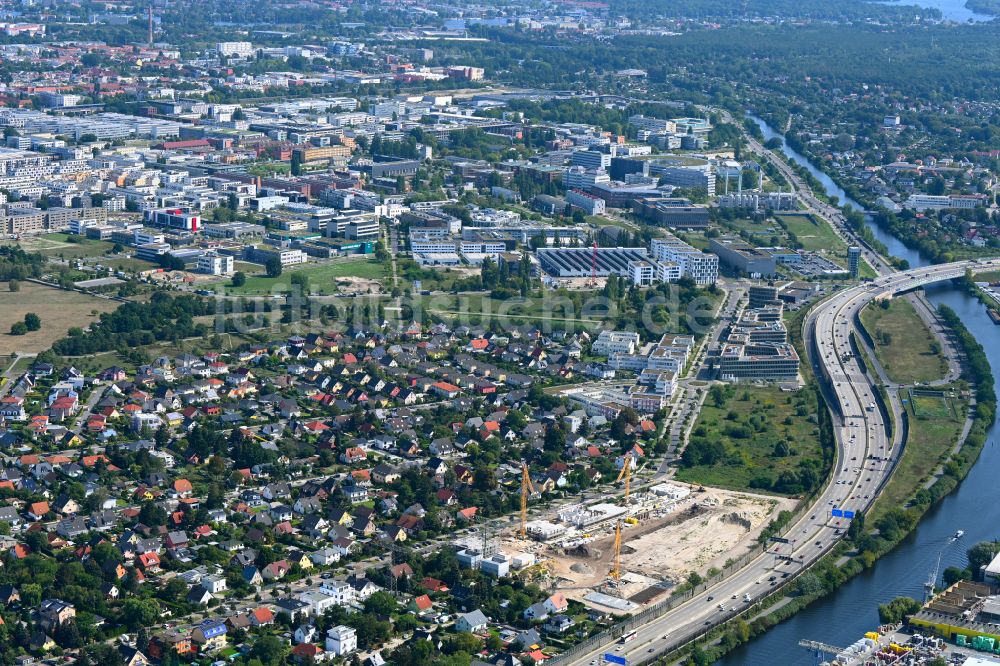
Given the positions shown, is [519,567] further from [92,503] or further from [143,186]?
[143,186]

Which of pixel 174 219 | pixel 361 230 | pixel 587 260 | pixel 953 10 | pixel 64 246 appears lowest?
pixel 64 246

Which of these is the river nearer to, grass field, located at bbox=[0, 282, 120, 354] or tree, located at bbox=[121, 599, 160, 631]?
tree, located at bbox=[121, 599, 160, 631]

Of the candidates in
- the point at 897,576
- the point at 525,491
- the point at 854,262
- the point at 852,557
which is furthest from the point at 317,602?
the point at 854,262

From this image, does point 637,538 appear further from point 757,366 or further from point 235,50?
point 235,50

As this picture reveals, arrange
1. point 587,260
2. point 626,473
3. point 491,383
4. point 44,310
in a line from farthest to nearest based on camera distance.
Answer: point 587,260 → point 44,310 → point 491,383 → point 626,473

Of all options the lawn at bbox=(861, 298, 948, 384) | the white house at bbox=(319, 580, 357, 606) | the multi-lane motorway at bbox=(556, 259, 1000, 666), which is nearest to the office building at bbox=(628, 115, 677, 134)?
the multi-lane motorway at bbox=(556, 259, 1000, 666)

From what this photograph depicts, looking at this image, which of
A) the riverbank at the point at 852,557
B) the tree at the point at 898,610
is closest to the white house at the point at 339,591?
the riverbank at the point at 852,557
